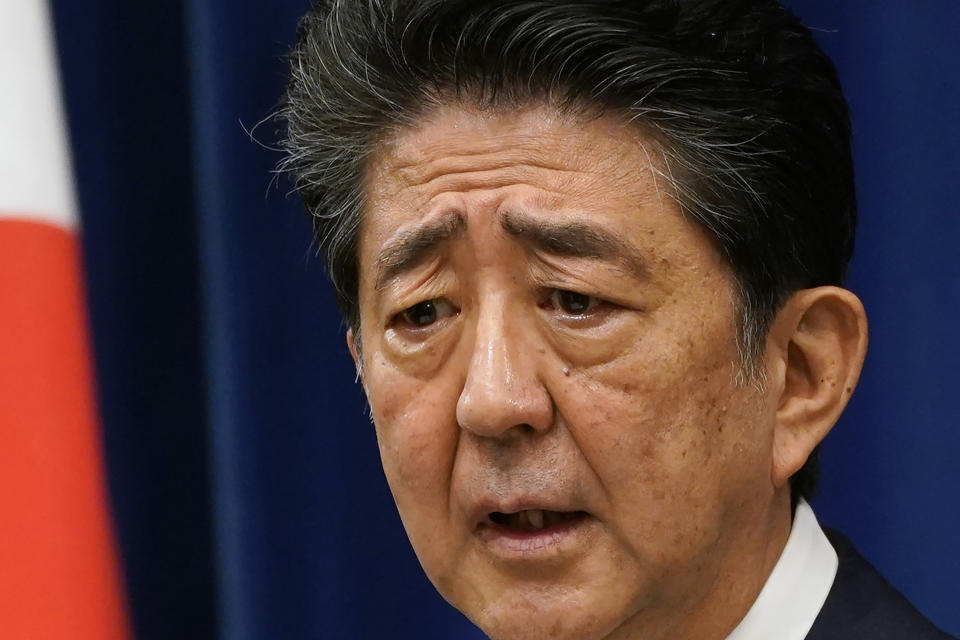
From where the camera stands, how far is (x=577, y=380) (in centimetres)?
121

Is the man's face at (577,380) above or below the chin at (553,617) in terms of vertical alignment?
above

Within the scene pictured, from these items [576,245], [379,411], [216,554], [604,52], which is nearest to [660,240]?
[576,245]

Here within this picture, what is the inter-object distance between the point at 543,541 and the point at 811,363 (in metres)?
0.36

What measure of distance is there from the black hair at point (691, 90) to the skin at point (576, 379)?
0.02 meters

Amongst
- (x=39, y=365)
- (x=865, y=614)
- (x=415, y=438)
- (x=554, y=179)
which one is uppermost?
(x=554, y=179)

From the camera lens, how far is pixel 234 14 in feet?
5.91

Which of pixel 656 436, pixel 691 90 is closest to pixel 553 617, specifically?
pixel 656 436

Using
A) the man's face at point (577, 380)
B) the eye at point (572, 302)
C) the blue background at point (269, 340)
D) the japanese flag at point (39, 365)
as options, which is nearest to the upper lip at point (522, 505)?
the man's face at point (577, 380)

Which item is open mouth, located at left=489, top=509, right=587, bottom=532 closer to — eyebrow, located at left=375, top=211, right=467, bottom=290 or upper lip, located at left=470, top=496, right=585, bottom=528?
upper lip, located at left=470, top=496, right=585, bottom=528

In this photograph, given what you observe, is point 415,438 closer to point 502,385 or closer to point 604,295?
point 502,385

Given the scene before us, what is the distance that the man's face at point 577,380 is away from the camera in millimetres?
1198

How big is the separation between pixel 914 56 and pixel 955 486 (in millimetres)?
625

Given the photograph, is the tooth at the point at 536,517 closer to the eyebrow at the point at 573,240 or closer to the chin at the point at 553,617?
the chin at the point at 553,617

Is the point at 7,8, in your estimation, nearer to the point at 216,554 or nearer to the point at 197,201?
the point at 197,201
